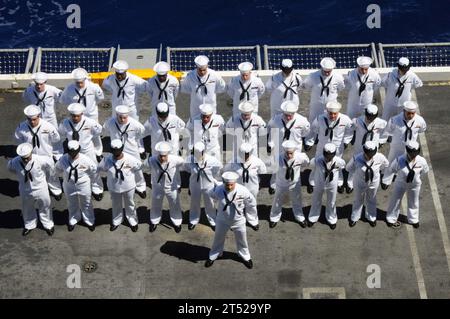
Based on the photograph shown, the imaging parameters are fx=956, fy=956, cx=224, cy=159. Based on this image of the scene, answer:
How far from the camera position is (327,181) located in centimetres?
2408

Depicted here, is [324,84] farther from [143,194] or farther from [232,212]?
[143,194]

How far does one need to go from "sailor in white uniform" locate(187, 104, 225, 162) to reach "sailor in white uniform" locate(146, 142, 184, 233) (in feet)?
4.55

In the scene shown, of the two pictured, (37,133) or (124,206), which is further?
(124,206)

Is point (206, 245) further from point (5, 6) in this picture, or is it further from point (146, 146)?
point (5, 6)

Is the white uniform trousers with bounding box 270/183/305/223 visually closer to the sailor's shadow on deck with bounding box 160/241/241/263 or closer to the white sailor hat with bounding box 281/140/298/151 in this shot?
the white sailor hat with bounding box 281/140/298/151

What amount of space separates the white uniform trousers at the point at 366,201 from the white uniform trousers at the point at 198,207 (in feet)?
12.0

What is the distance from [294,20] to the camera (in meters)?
39.0

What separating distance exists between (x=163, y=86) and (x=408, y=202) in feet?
24.0

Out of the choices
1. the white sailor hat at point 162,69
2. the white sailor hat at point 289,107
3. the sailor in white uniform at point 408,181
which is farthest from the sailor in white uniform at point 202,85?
the sailor in white uniform at point 408,181

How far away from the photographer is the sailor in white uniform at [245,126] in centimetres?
2491

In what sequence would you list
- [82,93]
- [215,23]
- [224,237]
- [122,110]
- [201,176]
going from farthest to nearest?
[215,23] → [82,93] → [122,110] → [201,176] → [224,237]

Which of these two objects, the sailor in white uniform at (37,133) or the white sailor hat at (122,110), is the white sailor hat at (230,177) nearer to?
Result: the white sailor hat at (122,110)

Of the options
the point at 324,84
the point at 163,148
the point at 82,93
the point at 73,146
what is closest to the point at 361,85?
the point at 324,84
